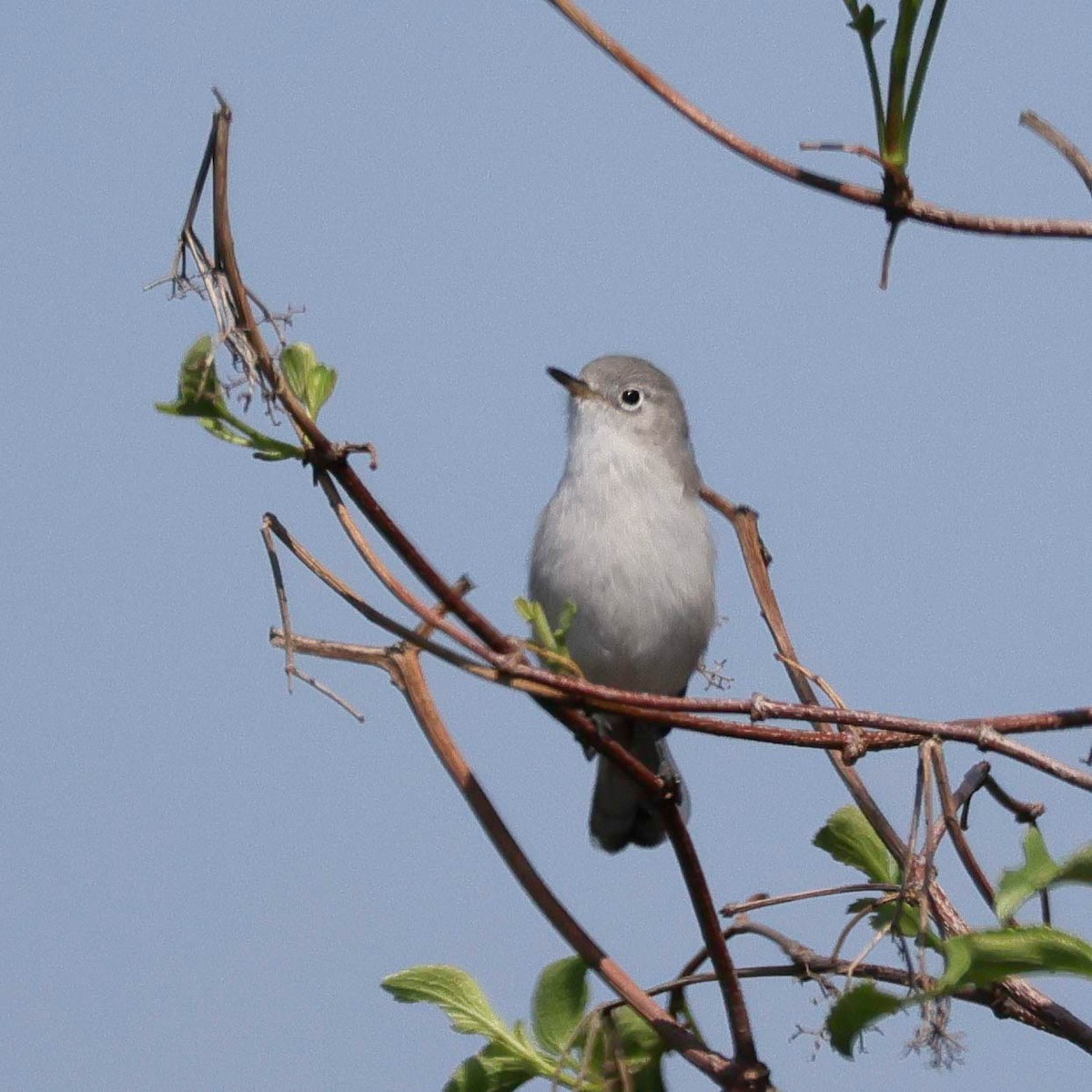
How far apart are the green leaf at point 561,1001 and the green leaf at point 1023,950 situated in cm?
61

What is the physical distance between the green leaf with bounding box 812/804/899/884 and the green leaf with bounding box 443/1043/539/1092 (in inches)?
19.2

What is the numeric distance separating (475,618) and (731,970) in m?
0.50

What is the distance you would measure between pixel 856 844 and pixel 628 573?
2625 millimetres

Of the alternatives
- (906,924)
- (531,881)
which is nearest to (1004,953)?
(906,924)

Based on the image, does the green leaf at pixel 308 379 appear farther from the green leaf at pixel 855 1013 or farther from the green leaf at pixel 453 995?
the green leaf at pixel 855 1013

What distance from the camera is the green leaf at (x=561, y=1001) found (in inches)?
76.5

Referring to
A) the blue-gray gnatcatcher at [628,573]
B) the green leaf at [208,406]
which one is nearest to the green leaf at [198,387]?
the green leaf at [208,406]

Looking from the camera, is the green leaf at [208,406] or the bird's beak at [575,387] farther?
the bird's beak at [575,387]

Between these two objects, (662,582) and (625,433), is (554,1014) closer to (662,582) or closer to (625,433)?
(662,582)

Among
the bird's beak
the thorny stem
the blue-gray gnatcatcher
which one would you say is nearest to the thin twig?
the thorny stem

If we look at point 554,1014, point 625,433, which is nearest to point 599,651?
point 625,433

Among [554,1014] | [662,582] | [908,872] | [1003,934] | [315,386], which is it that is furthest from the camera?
[662,582]

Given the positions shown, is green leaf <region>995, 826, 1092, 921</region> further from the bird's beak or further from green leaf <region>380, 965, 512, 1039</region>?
the bird's beak

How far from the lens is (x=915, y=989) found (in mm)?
1667
